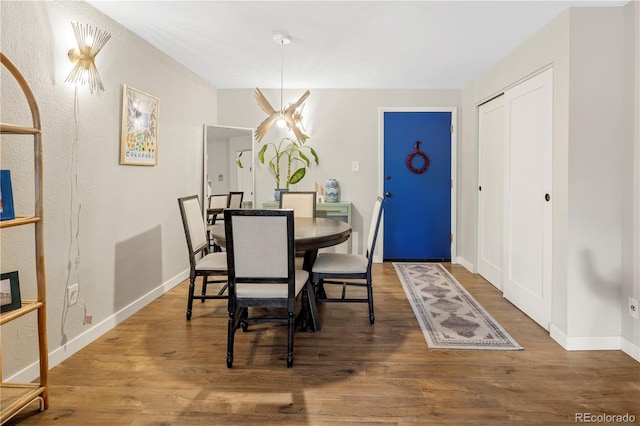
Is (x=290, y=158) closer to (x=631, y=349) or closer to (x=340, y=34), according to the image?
(x=340, y=34)

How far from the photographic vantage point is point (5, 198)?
1.71 meters

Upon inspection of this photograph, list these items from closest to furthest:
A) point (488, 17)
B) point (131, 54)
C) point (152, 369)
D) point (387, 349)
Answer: point (152, 369) → point (387, 349) → point (488, 17) → point (131, 54)

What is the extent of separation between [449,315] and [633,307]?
1.15 metres

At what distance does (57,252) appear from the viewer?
230cm

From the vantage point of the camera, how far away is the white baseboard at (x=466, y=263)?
455cm

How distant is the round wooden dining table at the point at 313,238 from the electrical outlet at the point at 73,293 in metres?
0.88

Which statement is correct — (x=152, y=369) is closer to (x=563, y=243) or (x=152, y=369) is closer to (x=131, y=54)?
(x=131, y=54)

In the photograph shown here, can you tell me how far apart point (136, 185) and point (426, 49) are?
2.68 m

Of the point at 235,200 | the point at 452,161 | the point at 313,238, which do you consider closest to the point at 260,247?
the point at 313,238

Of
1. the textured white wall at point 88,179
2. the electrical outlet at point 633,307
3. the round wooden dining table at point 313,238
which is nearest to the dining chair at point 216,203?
the textured white wall at point 88,179

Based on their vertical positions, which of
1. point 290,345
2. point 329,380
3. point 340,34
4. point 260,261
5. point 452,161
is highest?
point 340,34

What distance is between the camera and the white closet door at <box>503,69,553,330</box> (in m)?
2.82

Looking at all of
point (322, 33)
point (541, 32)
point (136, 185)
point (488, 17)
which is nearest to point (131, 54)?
point (136, 185)

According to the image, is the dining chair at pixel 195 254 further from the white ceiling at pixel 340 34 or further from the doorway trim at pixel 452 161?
the doorway trim at pixel 452 161
